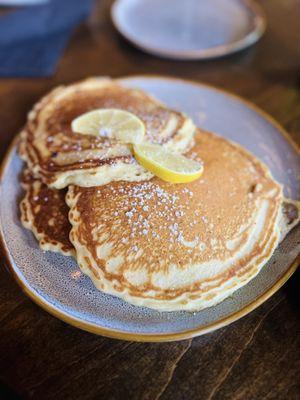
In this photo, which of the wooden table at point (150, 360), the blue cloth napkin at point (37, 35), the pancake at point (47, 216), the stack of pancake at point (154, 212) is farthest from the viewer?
the blue cloth napkin at point (37, 35)

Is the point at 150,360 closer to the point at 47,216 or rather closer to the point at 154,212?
the point at 154,212

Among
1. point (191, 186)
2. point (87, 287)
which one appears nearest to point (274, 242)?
point (191, 186)

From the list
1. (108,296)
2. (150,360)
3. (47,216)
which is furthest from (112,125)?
(150,360)

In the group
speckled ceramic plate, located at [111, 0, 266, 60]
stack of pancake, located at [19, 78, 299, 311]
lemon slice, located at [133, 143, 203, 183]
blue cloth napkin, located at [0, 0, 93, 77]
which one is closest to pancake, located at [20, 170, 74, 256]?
stack of pancake, located at [19, 78, 299, 311]

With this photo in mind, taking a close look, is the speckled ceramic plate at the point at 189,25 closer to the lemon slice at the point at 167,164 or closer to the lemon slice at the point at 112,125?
the lemon slice at the point at 112,125

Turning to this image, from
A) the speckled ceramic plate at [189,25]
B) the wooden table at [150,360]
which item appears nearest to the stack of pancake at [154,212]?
the wooden table at [150,360]

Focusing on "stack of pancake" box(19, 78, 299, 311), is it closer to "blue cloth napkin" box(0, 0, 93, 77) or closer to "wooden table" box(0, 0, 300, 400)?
"wooden table" box(0, 0, 300, 400)

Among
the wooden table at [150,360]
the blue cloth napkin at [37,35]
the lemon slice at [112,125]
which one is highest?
the lemon slice at [112,125]
